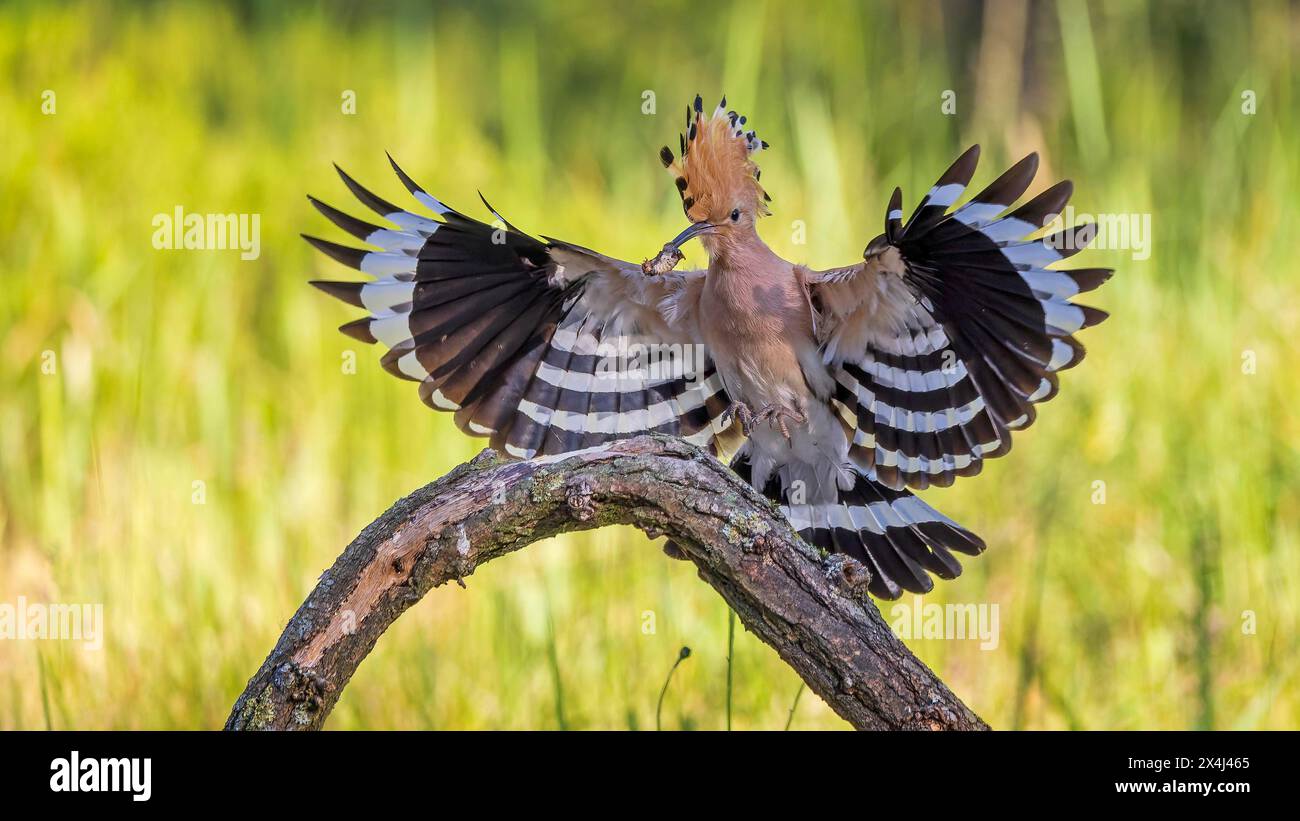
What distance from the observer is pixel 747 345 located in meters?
3.14

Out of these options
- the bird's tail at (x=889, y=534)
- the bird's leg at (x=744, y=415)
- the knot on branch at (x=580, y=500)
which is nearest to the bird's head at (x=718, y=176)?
the bird's leg at (x=744, y=415)

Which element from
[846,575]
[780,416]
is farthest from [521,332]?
[846,575]

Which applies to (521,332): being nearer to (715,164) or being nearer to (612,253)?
(715,164)

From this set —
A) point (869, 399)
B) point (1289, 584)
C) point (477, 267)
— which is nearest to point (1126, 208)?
point (1289, 584)

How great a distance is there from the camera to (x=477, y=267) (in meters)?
3.16

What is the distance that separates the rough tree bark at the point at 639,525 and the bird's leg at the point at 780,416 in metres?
0.78

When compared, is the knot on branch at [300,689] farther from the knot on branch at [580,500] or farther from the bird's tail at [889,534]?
the bird's tail at [889,534]

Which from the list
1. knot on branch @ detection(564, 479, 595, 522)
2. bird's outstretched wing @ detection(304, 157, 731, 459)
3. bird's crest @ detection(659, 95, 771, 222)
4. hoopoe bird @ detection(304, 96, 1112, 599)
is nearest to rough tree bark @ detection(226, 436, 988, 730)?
knot on branch @ detection(564, 479, 595, 522)

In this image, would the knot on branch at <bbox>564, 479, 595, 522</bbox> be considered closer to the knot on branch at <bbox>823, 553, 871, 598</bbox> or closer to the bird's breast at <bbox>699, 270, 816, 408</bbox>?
the knot on branch at <bbox>823, 553, 871, 598</bbox>

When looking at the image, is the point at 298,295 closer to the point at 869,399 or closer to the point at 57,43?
the point at 57,43

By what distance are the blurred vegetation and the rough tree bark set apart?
→ 0.79 m

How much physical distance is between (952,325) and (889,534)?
61cm

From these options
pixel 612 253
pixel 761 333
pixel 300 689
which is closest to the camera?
pixel 300 689

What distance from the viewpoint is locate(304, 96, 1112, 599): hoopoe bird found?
283 centimetres
